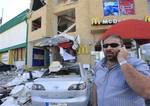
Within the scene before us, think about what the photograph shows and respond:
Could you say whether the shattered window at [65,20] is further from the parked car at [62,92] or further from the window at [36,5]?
the parked car at [62,92]

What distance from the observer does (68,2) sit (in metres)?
23.2

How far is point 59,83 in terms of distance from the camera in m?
7.46

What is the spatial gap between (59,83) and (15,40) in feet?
88.9

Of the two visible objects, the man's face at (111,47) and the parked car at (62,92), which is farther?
the parked car at (62,92)

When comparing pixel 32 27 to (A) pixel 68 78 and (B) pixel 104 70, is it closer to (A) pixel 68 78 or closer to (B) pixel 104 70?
(A) pixel 68 78

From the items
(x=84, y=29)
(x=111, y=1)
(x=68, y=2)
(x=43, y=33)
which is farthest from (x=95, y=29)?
(x=43, y=33)

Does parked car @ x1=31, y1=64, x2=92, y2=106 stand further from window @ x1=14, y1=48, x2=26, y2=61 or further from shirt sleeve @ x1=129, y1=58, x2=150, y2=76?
window @ x1=14, y1=48, x2=26, y2=61

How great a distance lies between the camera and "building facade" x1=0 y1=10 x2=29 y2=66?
30.5 meters

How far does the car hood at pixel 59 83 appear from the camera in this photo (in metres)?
7.36

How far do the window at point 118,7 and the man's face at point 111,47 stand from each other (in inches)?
726

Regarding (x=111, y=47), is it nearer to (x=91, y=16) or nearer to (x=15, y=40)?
(x=91, y=16)

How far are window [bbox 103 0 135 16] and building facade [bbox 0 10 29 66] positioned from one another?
36.6 ft

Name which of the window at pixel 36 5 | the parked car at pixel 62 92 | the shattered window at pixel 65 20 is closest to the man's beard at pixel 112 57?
the parked car at pixel 62 92

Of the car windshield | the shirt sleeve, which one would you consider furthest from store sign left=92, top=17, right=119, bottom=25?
the shirt sleeve
